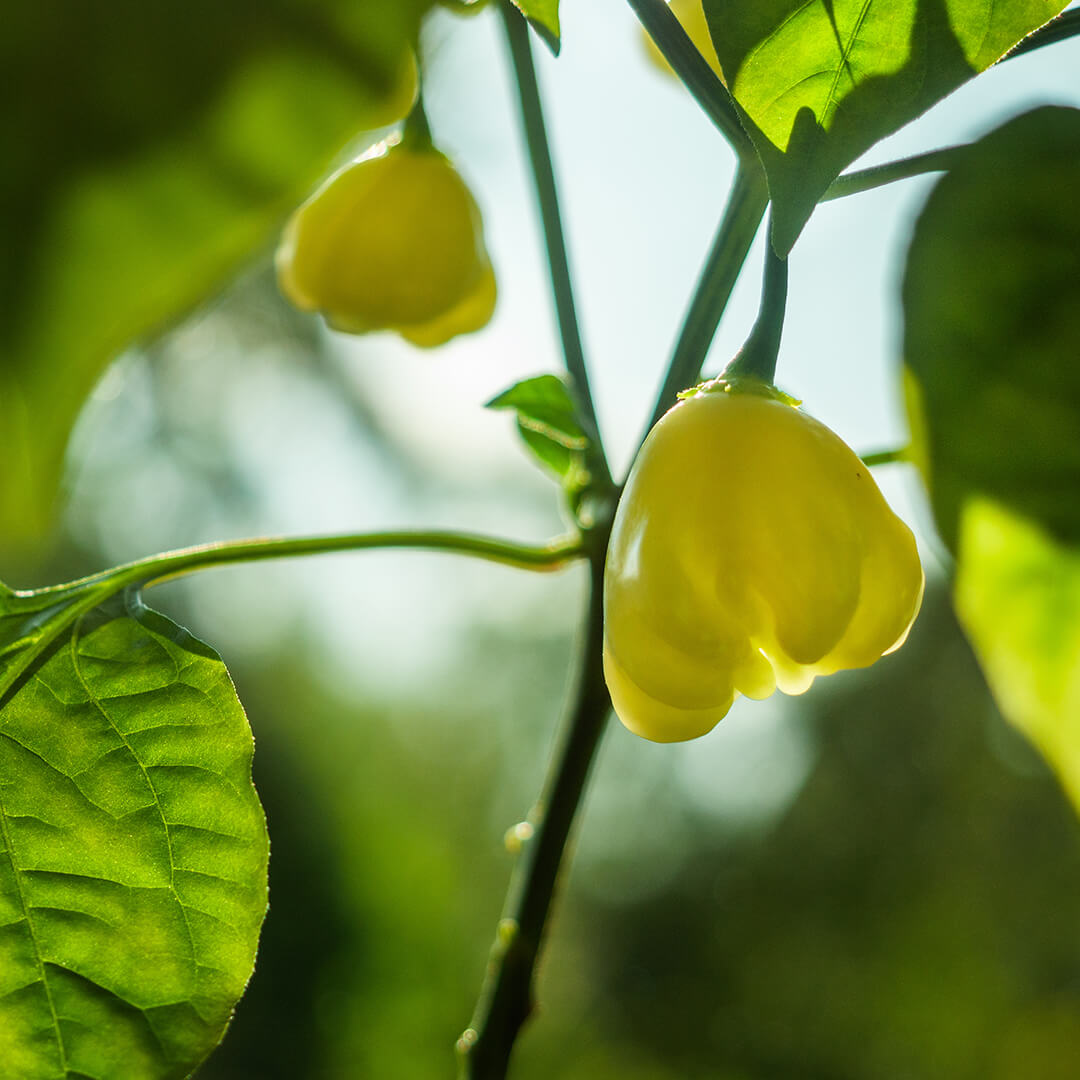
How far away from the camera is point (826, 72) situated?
169 mm

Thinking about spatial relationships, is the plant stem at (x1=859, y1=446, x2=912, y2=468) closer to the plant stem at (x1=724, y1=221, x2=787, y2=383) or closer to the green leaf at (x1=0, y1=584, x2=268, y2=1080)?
the plant stem at (x1=724, y1=221, x2=787, y2=383)

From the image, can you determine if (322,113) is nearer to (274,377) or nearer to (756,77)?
(756,77)

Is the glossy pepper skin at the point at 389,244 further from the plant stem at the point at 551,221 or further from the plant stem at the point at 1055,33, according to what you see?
the plant stem at the point at 1055,33

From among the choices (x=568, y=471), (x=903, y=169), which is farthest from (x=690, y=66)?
(x=568, y=471)

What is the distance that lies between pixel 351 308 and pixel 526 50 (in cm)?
11

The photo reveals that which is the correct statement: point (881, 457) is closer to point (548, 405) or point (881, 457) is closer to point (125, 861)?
point (548, 405)

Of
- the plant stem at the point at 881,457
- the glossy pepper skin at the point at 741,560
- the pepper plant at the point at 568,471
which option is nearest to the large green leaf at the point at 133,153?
the pepper plant at the point at 568,471

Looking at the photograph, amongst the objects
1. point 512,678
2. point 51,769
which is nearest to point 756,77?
point 51,769

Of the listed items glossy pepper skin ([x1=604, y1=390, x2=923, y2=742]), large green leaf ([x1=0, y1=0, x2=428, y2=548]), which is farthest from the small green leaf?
large green leaf ([x1=0, y1=0, x2=428, y2=548])

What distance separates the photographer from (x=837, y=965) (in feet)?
15.4

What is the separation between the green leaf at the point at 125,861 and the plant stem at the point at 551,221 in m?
0.13

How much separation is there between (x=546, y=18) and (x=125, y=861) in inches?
8.2

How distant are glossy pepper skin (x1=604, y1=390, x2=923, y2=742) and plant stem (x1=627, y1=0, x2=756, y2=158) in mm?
58

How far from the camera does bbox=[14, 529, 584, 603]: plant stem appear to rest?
288 mm
